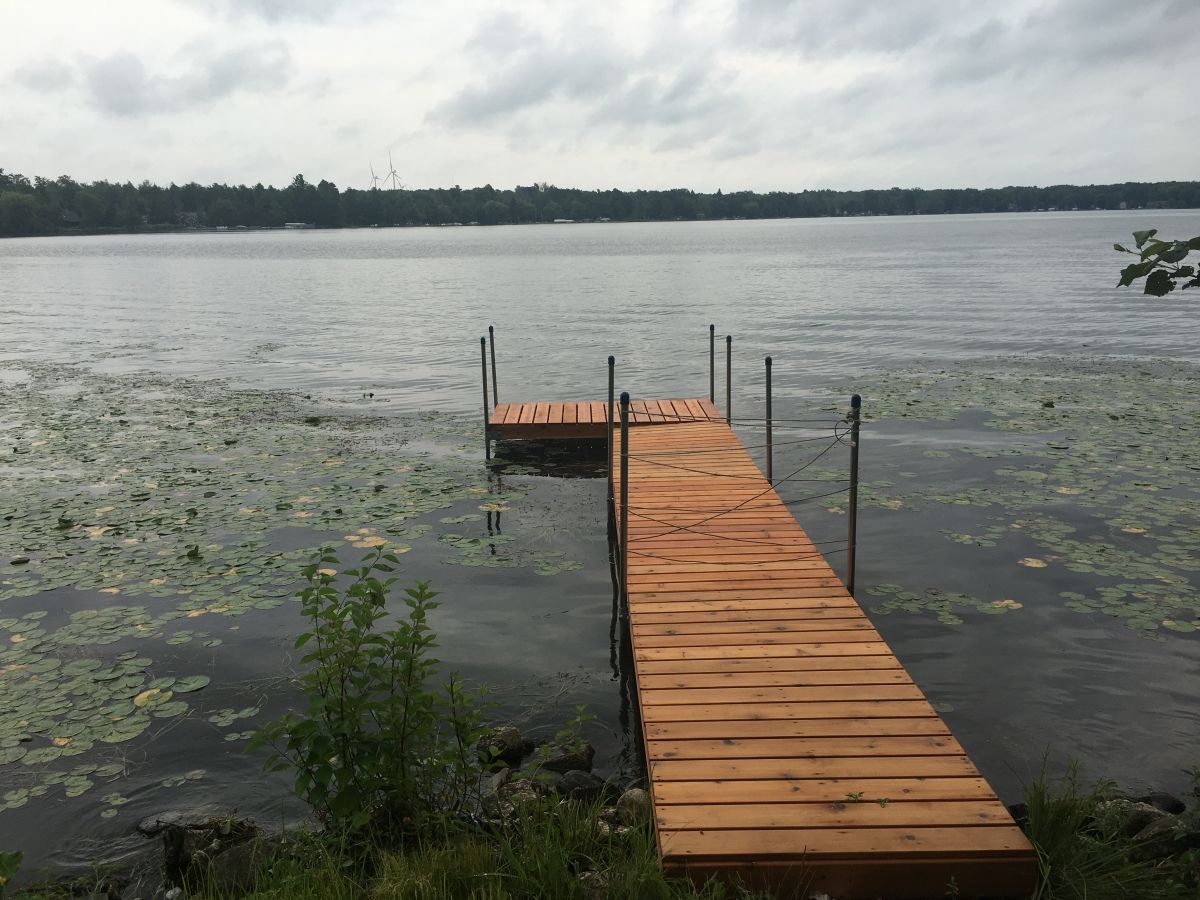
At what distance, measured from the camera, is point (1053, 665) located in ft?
24.6

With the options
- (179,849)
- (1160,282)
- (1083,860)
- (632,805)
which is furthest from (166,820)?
(1160,282)

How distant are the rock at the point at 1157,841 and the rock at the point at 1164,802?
57 cm

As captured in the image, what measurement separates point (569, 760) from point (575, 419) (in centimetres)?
838

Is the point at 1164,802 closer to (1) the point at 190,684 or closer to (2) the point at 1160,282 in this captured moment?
(2) the point at 1160,282

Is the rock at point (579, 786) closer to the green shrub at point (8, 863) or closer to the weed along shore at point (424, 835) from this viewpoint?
the weed along shore at point (424, 835)

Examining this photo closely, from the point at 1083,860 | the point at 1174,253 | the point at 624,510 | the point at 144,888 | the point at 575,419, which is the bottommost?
the point at 144,888

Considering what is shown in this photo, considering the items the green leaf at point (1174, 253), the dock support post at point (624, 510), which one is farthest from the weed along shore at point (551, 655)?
the green leaf at point (1174, 253)

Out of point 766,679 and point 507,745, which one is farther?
point 507,745

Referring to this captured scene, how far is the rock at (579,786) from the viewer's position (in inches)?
223

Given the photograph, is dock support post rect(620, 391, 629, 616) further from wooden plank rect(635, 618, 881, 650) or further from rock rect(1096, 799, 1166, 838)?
rock rect(1096, 799, 1166, 838)

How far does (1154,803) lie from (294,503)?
933 centimetres

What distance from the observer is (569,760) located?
6.12 m

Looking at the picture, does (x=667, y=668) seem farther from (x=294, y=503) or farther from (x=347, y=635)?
(x=294, y=503)

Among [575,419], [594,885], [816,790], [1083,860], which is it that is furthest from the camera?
[575,419]
